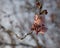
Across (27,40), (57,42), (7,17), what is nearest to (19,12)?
Answer: (7,17)

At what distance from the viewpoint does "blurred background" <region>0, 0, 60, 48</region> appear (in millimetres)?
1105

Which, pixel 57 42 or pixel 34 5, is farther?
pixel 34 5

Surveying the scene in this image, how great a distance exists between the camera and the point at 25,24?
1.16 metres

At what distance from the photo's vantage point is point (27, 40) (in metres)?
1.12

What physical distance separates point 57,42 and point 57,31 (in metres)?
0.08

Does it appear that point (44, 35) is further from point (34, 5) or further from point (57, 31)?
point (34, 5)

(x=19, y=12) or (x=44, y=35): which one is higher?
(x=19, y=12)

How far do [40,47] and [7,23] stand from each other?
0.29 meters

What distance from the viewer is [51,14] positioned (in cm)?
119

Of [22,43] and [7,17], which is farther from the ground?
[7,17]

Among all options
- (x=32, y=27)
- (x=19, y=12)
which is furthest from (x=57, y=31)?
(x=19, y=12)

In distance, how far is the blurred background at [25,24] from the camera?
3.63 feet

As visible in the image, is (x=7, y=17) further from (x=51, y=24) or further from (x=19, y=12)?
(x=51, y=24)

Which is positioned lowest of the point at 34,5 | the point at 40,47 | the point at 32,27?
the point at 40,47
